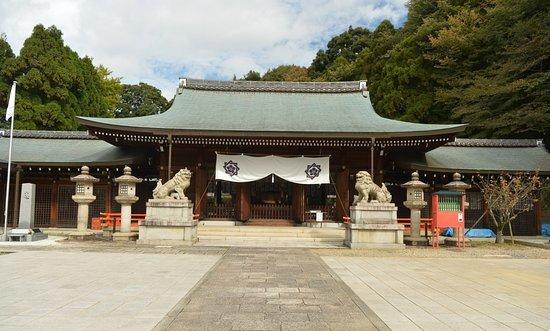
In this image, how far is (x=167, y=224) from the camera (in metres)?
Result: 14.9

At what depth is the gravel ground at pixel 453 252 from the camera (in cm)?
1323

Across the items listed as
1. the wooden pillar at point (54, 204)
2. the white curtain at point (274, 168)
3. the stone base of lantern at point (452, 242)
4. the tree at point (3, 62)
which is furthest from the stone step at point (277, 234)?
the tree at point (3, 62)

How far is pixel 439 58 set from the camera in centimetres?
3045

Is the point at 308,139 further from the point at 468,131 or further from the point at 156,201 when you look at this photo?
the point at 468,131

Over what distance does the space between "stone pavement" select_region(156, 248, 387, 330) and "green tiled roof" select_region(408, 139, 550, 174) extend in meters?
11.8

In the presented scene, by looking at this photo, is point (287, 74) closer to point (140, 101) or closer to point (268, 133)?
point (140, 101)

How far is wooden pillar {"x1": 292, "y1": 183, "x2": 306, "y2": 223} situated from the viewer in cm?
1981

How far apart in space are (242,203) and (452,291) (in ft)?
43.2

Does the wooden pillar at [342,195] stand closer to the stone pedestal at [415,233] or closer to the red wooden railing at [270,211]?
the red wooden railing at [270,211]

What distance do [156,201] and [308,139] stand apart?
269 inches

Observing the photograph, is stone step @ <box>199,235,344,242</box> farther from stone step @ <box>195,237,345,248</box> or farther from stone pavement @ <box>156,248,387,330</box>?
stone pavement @ <box>156,248,387,330</box>

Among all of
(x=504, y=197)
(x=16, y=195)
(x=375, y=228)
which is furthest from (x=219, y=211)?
(x=504, y=197)

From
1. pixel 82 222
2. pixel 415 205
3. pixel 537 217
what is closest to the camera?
pixel 415 205

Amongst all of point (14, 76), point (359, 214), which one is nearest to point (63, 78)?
point (14, 76)
